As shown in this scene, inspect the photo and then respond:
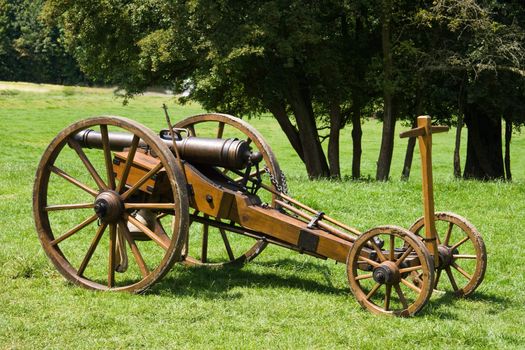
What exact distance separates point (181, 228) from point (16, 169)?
1140 cm

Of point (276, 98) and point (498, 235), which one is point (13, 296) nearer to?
point (498, 235)

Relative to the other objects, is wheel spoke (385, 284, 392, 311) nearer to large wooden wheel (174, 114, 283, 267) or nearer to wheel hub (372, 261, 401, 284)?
wheel hub (372, 261, 401, 284)

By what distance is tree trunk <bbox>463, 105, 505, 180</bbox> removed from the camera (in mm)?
24062

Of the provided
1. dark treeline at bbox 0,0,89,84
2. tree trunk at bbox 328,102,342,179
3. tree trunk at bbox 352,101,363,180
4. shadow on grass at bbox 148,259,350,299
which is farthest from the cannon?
dark treeline at bbox 0,0,89,84

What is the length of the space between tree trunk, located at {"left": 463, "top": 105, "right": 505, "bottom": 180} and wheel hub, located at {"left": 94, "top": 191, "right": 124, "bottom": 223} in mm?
17970

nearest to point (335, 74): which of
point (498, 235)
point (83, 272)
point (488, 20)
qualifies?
point (488, 20)

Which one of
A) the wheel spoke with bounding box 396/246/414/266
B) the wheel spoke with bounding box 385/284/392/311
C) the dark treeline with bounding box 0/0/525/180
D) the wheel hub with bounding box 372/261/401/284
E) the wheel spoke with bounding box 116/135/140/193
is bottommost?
→ the wheel spoke with bounding box 385/284/392/311

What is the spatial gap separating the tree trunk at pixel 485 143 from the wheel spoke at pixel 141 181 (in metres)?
17.9

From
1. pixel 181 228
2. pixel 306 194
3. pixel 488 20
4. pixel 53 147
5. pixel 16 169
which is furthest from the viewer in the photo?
pixel 488 20

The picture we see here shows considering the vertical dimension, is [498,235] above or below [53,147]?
below

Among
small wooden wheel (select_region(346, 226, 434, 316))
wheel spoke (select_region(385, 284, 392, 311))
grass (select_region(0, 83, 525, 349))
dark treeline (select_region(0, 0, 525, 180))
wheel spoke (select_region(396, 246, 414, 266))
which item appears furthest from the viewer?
dark treeline (select_region(0, 0, 525, 180))

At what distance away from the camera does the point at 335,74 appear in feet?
70.9

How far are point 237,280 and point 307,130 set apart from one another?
15630 millimetres

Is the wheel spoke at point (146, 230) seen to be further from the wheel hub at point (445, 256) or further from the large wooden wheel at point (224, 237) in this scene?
the wheel hub at point (445, 256)
